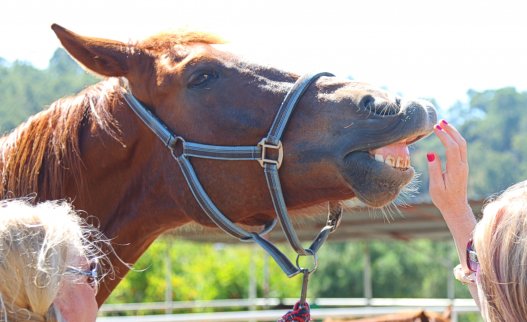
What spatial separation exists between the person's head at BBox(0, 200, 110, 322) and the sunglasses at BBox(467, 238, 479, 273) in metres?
0.97

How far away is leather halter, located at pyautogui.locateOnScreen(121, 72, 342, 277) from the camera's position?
2.83 m

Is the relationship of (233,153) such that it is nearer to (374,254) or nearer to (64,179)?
(64,179)

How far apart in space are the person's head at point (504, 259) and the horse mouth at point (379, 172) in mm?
826

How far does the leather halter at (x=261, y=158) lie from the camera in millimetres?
2832

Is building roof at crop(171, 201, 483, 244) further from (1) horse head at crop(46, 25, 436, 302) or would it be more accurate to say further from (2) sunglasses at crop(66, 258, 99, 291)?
(2) sunglasses at crop(66, 258, 99, 291)

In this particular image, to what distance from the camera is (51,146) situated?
297 cm

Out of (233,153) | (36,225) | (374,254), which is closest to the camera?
(36,225)

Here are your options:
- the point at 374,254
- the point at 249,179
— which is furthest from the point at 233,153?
the point at 374,254

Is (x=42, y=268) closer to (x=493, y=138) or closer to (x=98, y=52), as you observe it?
(x=98, y=52)

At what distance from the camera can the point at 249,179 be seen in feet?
9.59

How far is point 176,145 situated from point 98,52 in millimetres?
487

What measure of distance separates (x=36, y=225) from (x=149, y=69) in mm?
1454

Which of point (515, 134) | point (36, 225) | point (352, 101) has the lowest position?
point (36, 225)

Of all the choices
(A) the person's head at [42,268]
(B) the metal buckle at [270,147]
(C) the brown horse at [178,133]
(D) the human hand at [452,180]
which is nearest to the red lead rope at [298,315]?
(C) the brown horse at [178,133]
